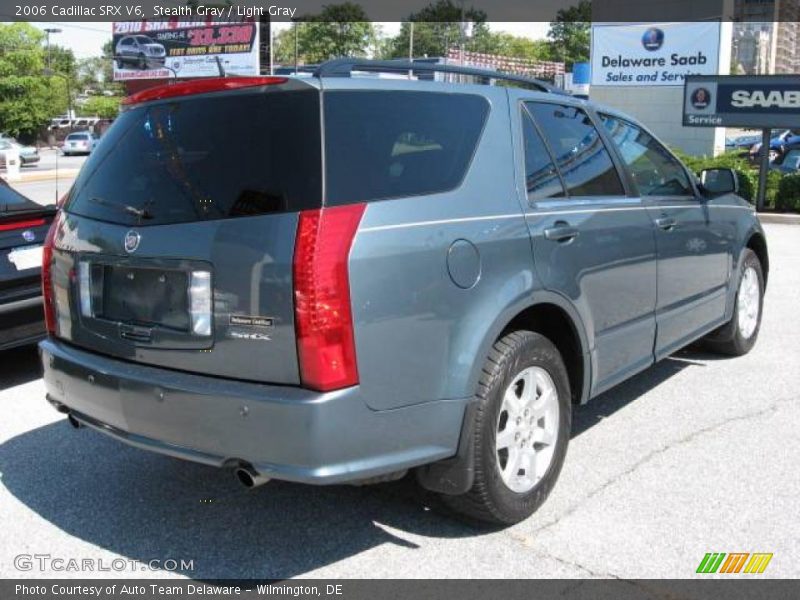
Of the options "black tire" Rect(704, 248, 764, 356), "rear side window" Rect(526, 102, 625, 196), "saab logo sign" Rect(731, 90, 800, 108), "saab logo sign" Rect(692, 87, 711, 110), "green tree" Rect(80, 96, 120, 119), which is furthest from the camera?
"green tree" Rect(80, 96, 120, 119)

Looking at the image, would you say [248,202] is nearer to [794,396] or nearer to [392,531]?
[392,531]

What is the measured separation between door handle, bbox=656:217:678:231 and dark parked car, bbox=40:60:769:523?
742 millimetres

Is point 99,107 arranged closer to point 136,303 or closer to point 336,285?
point 136,303

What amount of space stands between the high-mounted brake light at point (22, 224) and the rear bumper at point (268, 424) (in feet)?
8.78

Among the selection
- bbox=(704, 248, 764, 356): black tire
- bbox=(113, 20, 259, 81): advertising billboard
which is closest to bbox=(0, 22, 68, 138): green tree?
bbox=(113, 20, 259, 81): advertising billboard

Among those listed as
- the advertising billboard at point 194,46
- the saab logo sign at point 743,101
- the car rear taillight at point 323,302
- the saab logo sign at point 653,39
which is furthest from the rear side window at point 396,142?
the advertising billboard at point 194,46

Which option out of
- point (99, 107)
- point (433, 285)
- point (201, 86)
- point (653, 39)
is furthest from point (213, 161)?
point (99, 107)

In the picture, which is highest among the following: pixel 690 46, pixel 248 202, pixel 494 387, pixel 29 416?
pixel 690 46

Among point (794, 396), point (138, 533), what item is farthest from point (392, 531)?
point (794, 396)

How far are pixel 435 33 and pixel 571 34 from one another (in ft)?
52.1

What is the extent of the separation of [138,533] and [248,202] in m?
1.58

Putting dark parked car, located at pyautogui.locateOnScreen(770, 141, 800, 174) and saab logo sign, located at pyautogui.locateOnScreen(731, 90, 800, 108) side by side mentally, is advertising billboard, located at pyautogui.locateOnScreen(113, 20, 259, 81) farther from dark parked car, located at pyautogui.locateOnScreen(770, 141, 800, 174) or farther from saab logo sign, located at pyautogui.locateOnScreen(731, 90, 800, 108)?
saab logo sign, located at pyautogui.locateOnScreen(731, 90, 800, 108)

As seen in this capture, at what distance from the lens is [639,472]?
420 centimetres

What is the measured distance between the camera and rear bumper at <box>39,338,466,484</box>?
113 inches
